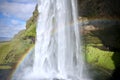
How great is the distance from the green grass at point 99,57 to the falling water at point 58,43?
216 mm

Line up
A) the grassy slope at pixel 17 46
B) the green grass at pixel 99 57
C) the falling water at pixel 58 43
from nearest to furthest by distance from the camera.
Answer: the grassy slope at pixel 17 46
the falling water at pixel 58 43
the green grass at pixel 99 57

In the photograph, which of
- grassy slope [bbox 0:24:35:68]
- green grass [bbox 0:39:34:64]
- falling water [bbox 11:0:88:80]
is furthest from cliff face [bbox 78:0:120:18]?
green grass [bbox 0:39:34:64]

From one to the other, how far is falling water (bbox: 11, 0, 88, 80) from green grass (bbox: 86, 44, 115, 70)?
0.71ft

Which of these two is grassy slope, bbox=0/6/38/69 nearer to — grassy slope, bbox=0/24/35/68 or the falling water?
grassy slope, bbox=0/24/35/68

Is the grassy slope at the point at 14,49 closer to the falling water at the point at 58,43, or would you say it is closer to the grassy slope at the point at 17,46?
the grassy slope at the point at 17,46

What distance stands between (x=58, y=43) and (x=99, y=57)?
1.06m

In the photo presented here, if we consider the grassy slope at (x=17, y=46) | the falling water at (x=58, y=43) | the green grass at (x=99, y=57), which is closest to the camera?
the grassy slope at (x=17, y=46)

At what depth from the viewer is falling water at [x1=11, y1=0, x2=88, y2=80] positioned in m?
9.85

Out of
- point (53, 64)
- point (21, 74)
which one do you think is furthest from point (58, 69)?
point (21, 74)

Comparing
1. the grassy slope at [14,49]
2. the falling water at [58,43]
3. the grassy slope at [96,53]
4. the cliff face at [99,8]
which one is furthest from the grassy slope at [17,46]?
the grassy slope at [96,53]

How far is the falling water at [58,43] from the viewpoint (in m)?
9.85

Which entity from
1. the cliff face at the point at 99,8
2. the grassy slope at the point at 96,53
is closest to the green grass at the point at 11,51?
the grassy slope at the point at 96,53

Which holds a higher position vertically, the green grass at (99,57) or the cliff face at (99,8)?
the cliff face at (99,8)

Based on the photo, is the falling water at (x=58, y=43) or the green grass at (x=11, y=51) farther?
the falling water at (x=58, y=43)
